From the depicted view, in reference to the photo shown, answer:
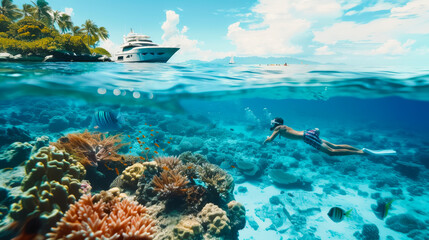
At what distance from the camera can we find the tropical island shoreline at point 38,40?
1366 centimetres

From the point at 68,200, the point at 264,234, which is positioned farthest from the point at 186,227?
the point at 264,234

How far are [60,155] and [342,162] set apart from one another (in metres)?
18.7

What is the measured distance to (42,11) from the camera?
128ft

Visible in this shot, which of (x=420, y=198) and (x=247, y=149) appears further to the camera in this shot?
(x=247, y=149)

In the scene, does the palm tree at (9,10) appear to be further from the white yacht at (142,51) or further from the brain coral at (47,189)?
the brain coral at (47,189)

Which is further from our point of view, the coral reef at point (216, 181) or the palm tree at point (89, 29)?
the palm tree at point (89, 29)

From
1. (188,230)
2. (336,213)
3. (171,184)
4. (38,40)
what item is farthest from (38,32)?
(336,213)

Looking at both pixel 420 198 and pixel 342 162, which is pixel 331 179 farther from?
pixel 420 198

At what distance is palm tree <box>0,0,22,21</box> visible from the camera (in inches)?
1374

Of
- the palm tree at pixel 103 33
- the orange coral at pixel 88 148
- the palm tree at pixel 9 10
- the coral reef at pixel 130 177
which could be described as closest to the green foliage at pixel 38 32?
the palm tree at pixel 9 10

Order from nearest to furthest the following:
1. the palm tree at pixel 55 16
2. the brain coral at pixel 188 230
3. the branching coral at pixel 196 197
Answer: the brain coral at pixel 188 230
the branching coral at pixel 196 197
the palm tree at pixel 55 16

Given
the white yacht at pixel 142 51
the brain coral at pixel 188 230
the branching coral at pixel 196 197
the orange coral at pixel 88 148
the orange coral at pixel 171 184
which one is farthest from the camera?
the white yacht at pixel 142 51

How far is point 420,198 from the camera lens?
11188 millimetres

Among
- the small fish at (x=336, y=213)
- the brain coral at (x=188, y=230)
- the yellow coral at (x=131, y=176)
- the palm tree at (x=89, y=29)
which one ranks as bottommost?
the brain coral at (x=188, y=230)
